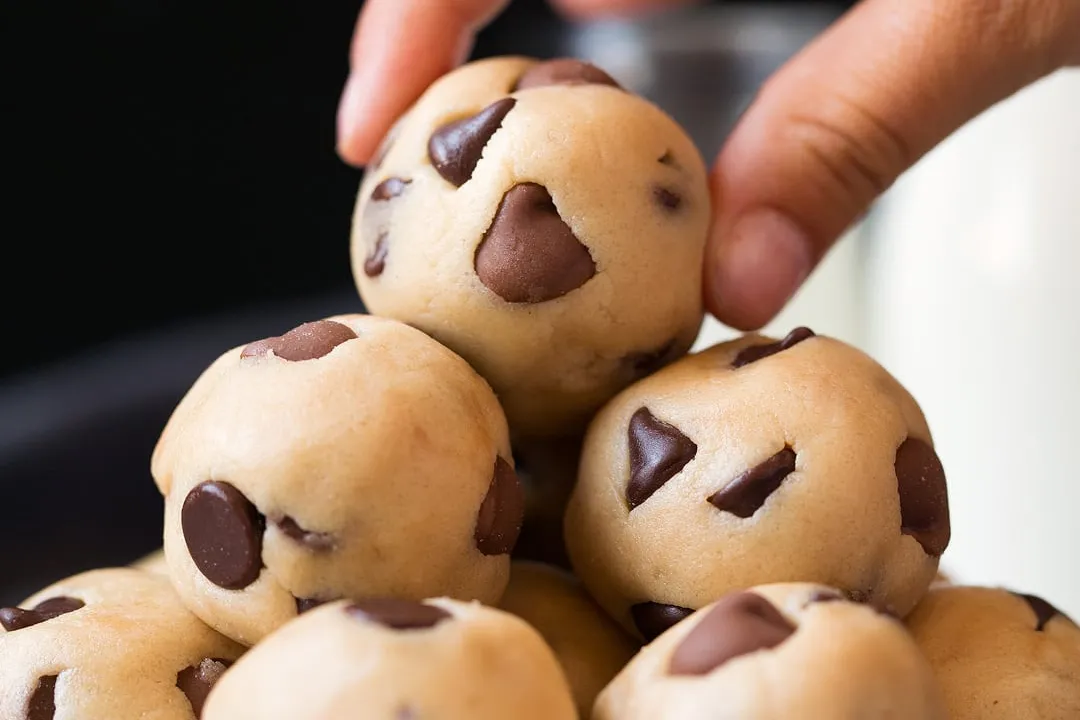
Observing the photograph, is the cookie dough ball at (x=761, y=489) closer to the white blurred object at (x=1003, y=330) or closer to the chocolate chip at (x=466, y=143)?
the chocolate chip at (x=466, y=143)

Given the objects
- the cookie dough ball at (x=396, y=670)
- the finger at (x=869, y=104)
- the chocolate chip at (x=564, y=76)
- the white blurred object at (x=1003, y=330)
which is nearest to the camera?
the cookie dough ball at (x=396, y=670)

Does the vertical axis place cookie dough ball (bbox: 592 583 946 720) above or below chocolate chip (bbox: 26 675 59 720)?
above

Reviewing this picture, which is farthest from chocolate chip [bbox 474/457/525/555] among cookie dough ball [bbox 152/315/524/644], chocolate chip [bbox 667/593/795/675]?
chocolate chip [bbox 667/593/795/675]

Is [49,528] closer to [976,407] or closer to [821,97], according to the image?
[821,97]

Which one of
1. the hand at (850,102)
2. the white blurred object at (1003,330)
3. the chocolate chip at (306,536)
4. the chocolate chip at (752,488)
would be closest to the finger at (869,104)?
the hand at (850,102)

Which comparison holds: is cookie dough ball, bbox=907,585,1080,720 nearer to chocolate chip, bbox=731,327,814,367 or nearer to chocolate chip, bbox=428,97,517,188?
chocolate chip, bbox=731,327,814,367

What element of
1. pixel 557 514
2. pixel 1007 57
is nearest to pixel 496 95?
pixel 557 514

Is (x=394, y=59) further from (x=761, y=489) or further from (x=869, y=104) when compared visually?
(x=761, y=489)
